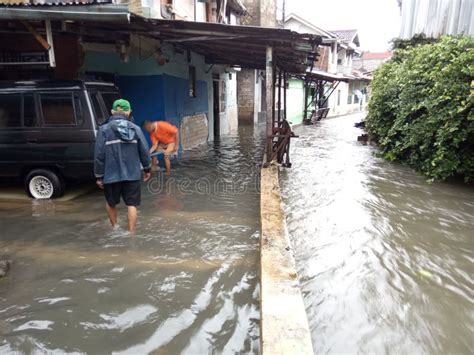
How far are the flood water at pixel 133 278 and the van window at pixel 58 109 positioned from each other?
4.44 ft

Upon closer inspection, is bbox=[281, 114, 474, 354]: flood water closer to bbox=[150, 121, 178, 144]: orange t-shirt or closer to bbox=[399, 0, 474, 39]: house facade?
bbox=[150, 121, 178, 144]: orange t-shirt

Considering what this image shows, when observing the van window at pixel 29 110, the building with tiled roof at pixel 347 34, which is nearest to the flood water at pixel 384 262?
the van window at pixel 29 110

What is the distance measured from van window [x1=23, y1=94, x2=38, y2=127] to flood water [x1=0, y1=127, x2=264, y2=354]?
136cm

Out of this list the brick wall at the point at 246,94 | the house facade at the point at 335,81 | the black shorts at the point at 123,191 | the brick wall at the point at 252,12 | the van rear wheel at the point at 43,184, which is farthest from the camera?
the house facade at the point at 335,81

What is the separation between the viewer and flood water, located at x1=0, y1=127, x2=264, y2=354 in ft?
9.82

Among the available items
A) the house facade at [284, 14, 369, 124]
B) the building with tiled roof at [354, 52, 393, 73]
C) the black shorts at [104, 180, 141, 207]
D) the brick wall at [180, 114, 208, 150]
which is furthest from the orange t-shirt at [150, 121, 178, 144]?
the building with tiled roof at [354, 52, 393, 73]

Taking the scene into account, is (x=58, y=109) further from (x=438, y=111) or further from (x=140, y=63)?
(x=438, y=111)

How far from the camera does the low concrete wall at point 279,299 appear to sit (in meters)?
2.47

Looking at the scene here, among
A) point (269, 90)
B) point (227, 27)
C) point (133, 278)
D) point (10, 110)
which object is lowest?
point (133, 278)

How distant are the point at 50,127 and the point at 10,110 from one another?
2.37 ft

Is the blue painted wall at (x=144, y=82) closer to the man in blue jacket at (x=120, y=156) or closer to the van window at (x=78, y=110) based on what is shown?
the van window at (x=78, y=110)

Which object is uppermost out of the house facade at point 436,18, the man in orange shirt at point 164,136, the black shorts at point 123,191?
the house facade at point 436,18

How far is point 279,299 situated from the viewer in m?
3.02

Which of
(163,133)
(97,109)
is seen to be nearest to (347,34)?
(163,133)
